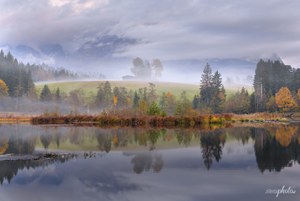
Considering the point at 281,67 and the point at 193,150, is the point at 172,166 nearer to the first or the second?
the point at 193,150

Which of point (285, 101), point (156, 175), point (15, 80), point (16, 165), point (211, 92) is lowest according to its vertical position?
point (156, 175)

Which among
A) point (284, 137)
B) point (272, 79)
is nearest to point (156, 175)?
point (284, 137)

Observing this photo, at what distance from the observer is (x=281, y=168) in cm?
2048

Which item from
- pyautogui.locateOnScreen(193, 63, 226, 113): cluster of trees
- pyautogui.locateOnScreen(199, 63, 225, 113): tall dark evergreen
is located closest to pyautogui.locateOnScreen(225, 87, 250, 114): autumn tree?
pyautogui.locateOnScreen(193, 63, 226, 113): cluster of trees

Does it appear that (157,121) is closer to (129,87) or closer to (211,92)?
(211,92)

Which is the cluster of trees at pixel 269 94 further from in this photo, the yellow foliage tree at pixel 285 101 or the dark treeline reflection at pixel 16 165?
the dark treeline reflection at pixel 16 165

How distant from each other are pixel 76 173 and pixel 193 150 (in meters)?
12.3

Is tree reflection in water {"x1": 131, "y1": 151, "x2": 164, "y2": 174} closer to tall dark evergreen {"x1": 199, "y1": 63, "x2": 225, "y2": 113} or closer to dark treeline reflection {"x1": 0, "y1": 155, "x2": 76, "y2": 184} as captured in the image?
dark treeline reflection {"x1": 0, "y1": 155, "x2": 76, "y2": 184}

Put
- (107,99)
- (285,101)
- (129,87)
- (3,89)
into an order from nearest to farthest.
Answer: (285,101) → (107,99) → (3,89) → (129,87)

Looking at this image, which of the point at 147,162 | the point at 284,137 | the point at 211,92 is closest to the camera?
the point at 147,162

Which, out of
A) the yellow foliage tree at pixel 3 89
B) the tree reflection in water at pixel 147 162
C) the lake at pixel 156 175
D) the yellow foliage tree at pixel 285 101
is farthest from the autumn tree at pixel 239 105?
the tree reflection in water at pixel 147 162

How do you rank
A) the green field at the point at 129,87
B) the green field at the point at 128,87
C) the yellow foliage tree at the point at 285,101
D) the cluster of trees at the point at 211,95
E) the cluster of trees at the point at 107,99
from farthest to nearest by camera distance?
1. the green field at the point at 128,87
2. the green field at the point at 129,87
3. the cluster of trees at the point at 107,99
4. the cluster of trees at the point at 211,95
5. the yellow foliage tree at the point at 285,101

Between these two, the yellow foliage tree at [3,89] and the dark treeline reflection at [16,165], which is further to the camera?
the yellow foliage tree at [3,89]

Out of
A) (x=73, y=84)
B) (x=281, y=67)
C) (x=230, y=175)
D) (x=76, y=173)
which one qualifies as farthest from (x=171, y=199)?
(x=73, y=84)
